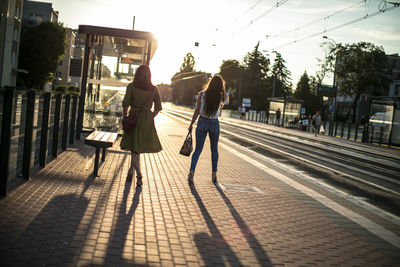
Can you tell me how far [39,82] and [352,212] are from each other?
2285 inches

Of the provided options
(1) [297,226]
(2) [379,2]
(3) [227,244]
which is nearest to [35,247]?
(3) [227,244]

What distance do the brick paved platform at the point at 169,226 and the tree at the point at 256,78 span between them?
333 feet

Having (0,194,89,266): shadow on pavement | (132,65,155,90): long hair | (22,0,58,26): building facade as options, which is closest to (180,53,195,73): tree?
(22,0,58,26): building facade

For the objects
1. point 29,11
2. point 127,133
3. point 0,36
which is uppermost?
point 29,11

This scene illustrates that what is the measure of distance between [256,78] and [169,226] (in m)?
106

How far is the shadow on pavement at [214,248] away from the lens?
3.92 metres

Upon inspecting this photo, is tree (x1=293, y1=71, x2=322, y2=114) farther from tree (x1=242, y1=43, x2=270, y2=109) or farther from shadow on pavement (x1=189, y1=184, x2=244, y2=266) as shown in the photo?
shadow on pavement (x1=189, y1=184, x2=244, y2=266)

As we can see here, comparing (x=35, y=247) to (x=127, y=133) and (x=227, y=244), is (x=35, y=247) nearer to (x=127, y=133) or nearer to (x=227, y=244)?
(x=227, y=244)

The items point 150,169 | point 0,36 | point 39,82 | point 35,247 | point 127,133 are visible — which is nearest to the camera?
point 35,247

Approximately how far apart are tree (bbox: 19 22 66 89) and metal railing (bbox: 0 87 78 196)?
50754mm

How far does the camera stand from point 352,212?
6504 mm

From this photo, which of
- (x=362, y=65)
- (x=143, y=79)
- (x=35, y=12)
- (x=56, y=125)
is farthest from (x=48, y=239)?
(x=35, y=12)

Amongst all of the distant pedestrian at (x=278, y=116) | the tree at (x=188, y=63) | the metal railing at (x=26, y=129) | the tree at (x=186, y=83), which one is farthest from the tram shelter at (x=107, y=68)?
the tree at (x=188, y=63)

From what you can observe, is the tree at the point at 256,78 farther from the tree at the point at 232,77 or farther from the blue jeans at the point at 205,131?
the blue jeans at the point at 205,131
